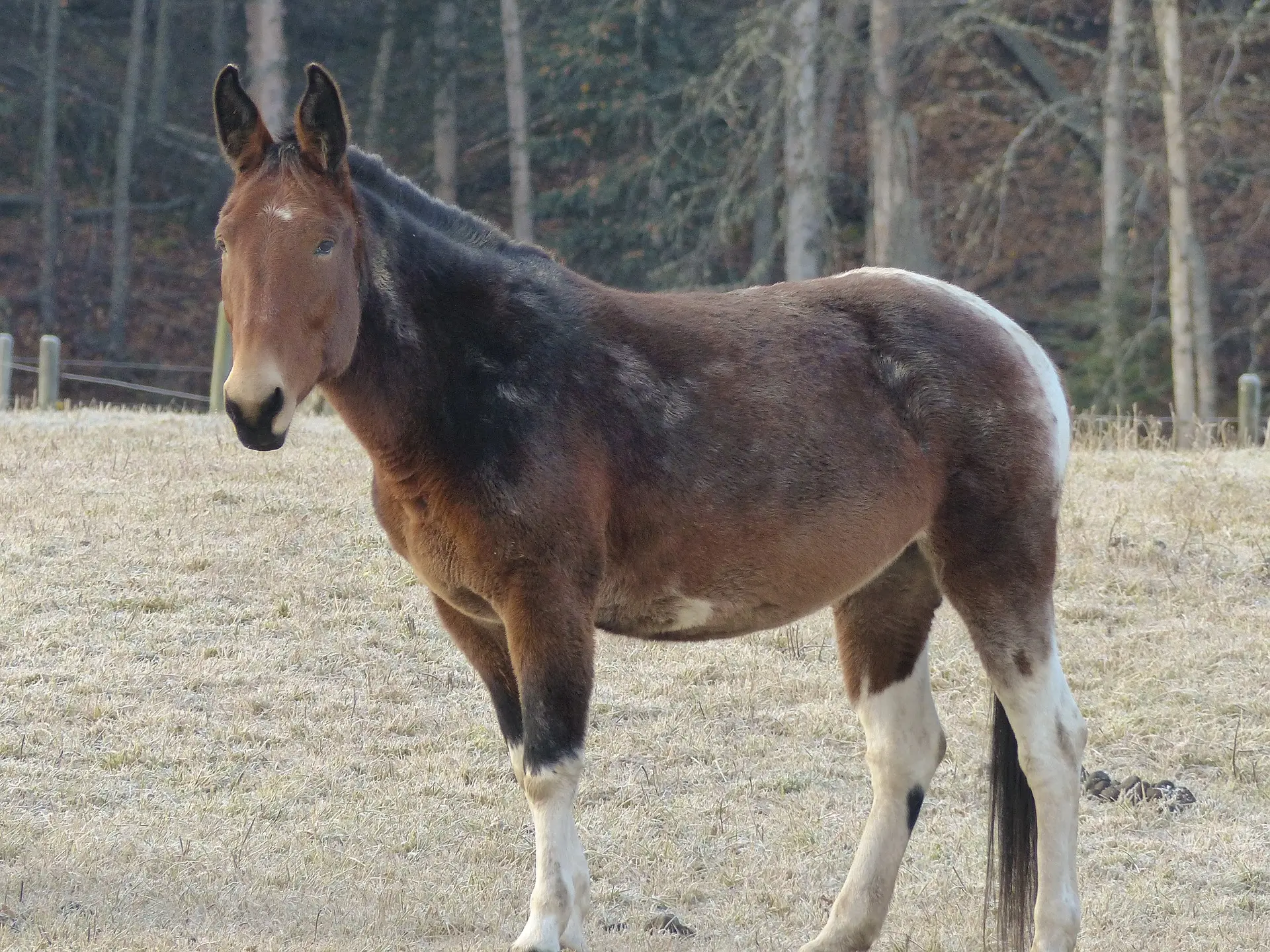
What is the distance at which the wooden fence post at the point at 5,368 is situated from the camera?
15349mm

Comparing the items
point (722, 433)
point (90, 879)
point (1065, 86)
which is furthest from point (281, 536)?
point (1065, 86)

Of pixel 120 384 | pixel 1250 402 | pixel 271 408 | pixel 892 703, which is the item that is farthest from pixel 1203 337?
pixel 271 408

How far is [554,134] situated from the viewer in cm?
2378

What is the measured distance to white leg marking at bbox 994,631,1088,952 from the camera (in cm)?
449

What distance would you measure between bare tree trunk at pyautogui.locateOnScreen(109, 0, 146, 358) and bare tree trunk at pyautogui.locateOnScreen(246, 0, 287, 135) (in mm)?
5996

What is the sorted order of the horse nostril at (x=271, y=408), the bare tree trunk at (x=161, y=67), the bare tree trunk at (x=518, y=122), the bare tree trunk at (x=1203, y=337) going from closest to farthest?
the horse nostril at (x=271, y=408), the bare tree trunk at (x=1203, y=337), the bare tree trunk at (x=518, y=122), the bare tree trunk at (x=161, y=67)

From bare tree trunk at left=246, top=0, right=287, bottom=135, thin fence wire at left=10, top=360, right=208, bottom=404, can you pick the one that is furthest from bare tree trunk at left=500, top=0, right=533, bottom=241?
thin fence wire at left=10, top=360, right=208, bottom=404

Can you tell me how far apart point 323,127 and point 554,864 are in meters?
2.06

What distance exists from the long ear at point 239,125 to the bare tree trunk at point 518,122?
1871 cm

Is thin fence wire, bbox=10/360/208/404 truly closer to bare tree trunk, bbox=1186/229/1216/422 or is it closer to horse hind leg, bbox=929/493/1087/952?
bare tree trunk, bbox=1186/229/1216/422

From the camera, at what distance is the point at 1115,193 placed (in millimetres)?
20234

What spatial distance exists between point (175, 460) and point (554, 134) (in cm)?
1468

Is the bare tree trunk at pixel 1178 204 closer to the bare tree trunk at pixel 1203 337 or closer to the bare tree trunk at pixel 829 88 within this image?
the bare tree trunk at pixel 1203 337

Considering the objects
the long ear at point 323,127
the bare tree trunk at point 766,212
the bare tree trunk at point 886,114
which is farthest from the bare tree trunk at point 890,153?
the long ear at point 323,127
